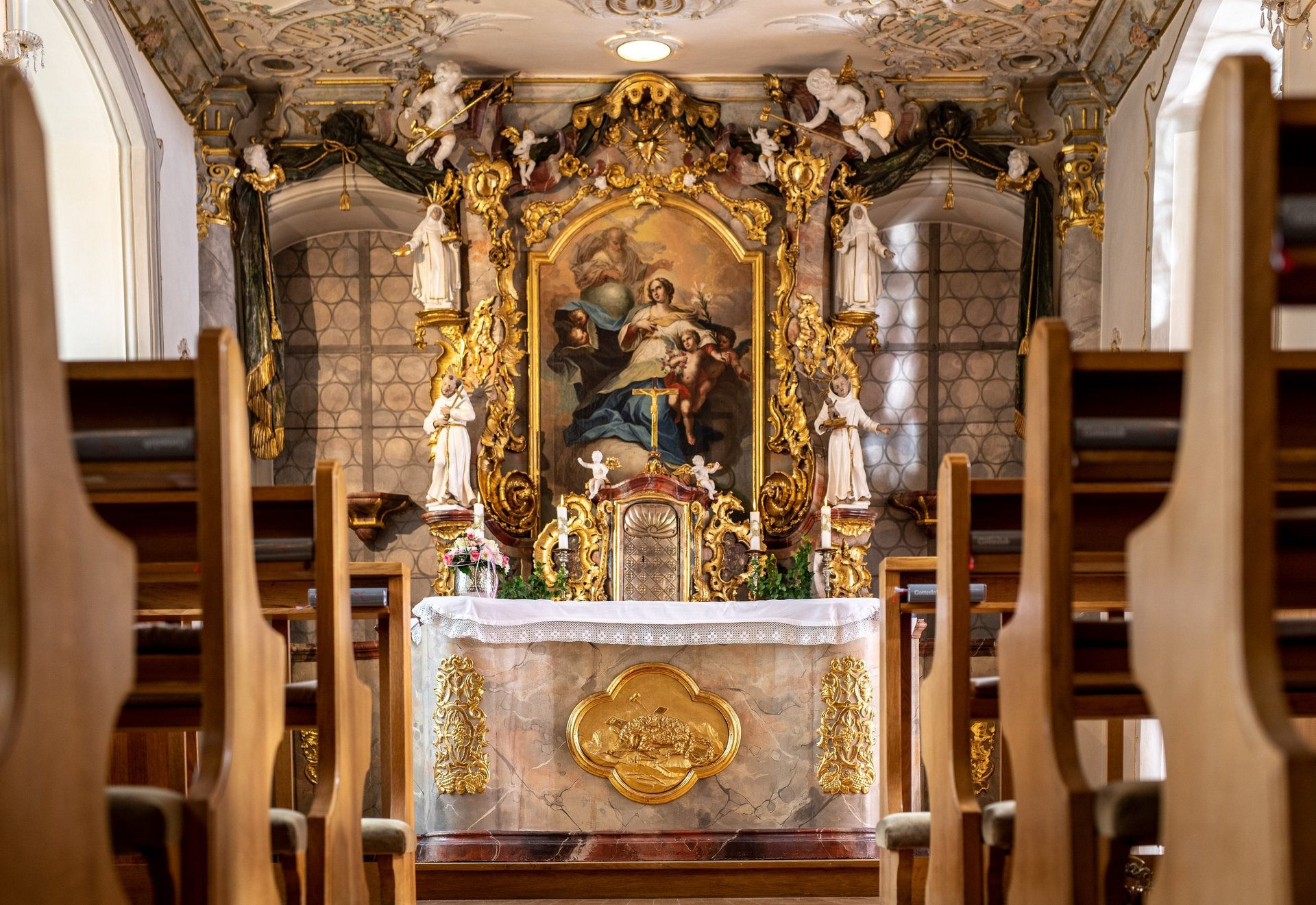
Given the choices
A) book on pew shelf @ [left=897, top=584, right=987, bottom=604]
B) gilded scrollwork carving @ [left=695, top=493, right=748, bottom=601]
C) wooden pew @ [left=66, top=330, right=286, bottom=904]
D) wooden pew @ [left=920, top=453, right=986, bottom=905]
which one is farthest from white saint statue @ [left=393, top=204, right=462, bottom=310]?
wooden pew @ [left=66, top=330, right=286, bottom=904]

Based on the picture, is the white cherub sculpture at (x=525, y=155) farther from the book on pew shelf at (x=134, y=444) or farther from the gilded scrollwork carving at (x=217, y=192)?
the book on pew shelf at (x=134, y=444)

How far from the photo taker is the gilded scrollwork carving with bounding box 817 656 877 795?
270 inches

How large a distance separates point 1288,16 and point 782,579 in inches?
167

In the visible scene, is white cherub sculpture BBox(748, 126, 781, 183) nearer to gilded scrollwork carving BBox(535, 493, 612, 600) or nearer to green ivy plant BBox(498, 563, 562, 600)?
gilded scrollwork carving BBox(535, 493, 612, 600)

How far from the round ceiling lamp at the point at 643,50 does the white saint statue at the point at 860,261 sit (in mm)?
1533

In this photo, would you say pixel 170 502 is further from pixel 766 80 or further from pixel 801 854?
pixel 766 80

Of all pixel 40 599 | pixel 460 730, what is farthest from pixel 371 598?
pixel 40 599

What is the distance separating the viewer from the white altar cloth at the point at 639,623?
6906mm

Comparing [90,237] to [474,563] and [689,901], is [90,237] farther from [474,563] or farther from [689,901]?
[689,901]

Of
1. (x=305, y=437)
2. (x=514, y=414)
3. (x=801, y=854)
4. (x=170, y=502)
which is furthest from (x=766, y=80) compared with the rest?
(x=170, y=502)

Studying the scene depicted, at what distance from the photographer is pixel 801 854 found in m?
6.67

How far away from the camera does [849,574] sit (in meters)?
8.59

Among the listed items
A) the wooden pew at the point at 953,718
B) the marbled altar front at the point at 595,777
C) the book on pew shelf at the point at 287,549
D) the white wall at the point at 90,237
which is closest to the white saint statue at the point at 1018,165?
the marbled altar front at the point at 595,777

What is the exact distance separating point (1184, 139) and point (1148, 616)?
6.26m
